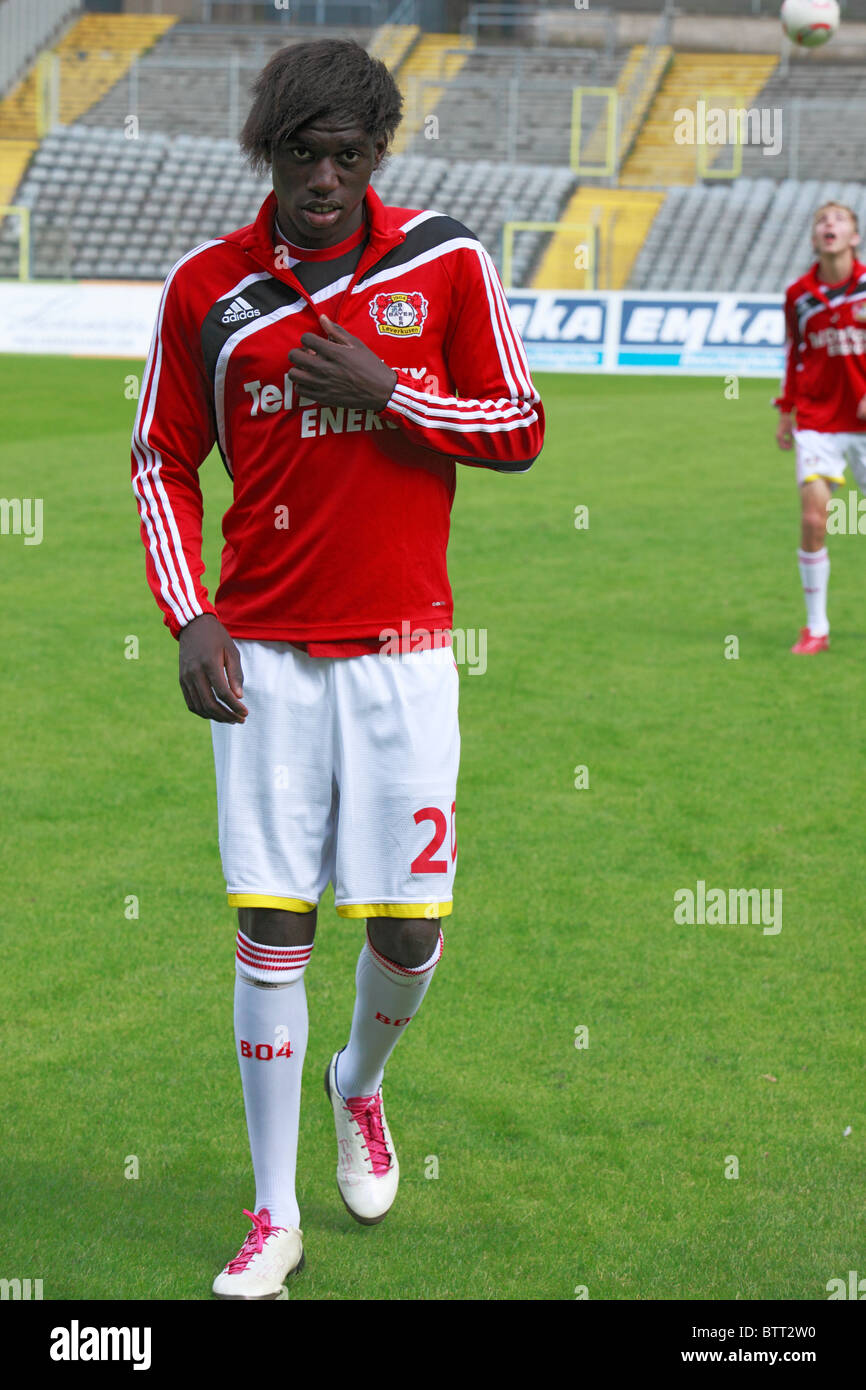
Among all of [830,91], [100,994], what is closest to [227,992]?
[100,994]

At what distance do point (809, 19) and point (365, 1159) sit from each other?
22.1 meters

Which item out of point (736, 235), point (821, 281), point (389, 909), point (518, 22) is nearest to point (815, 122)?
point (736, 235)

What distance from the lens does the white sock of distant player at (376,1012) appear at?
339 centimetres

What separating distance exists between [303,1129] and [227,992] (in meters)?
0.80

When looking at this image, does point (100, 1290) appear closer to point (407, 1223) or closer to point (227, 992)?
point (407, 1223)

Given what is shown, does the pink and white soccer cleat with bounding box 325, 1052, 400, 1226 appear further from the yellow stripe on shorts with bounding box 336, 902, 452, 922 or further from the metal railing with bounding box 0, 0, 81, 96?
the metal railing with bounding box 0, 0, 81, 96

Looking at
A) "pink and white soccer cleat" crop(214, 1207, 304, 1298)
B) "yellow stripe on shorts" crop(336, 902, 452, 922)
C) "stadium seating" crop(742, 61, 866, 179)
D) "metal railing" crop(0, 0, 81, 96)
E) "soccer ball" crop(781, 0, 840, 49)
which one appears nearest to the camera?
"pink and white soccer cleat" crop(214, 1207, 304, 1298)

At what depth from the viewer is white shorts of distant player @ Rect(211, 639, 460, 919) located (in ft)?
10.6

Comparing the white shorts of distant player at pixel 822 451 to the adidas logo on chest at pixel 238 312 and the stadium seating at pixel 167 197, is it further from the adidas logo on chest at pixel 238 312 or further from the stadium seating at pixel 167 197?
the stadium seating at pixel 167 197

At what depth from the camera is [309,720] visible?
323 centimetres

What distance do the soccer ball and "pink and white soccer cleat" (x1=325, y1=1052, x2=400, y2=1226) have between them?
21.2 m

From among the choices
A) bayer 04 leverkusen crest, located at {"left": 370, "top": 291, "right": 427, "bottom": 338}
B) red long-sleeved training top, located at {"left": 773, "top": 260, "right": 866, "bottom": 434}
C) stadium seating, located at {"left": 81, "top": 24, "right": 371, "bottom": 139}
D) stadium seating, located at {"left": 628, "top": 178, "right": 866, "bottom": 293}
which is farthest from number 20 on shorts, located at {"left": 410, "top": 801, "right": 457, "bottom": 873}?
stadium seating, located at {"left": 81, "top": 24, "right": 371, "bottom": 139}

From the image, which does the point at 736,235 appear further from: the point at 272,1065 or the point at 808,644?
the point at 272,1065
